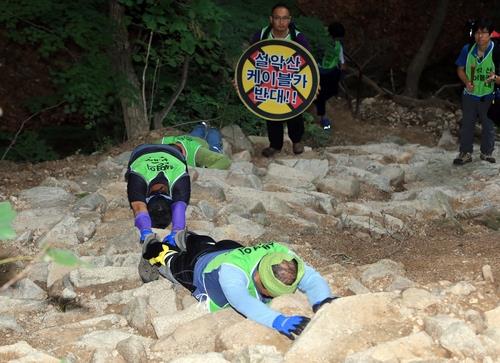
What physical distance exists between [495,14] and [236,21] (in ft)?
20.9

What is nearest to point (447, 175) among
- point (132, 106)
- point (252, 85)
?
point (252, 85)

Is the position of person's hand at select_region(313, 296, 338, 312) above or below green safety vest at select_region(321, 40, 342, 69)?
below

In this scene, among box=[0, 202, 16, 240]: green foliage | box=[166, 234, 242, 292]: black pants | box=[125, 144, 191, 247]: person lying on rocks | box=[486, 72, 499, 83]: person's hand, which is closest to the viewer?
box=[0, 202, 16, 240]: green foliage

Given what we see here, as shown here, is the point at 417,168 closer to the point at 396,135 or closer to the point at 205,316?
the point at 396,135

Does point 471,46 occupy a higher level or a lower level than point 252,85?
higher

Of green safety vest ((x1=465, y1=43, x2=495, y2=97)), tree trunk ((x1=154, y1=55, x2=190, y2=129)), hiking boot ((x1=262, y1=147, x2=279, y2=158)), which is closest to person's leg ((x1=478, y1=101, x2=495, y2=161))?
green safety vest ((x1=465, y1=43, x2=495, y2=97))

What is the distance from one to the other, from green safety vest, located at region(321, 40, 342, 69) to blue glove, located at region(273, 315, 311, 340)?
625 centimetres

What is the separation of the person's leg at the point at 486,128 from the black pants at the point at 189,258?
149 inches

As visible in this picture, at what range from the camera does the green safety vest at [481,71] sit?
720 centimetres

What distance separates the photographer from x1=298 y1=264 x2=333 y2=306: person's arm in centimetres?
404

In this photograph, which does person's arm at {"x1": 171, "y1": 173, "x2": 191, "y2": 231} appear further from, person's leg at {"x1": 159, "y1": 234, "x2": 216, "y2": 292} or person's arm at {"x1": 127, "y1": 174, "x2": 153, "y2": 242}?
person's leg at {"x1": 159, "y1": 234, "x2": 216, "y2": 292}

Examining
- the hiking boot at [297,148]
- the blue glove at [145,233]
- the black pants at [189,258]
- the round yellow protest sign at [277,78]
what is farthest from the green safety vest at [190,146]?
the black pants at [189,258]

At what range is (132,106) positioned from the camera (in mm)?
8953

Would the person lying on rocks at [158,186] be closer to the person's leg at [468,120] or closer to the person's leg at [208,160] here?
the person's leg at [208,160]
